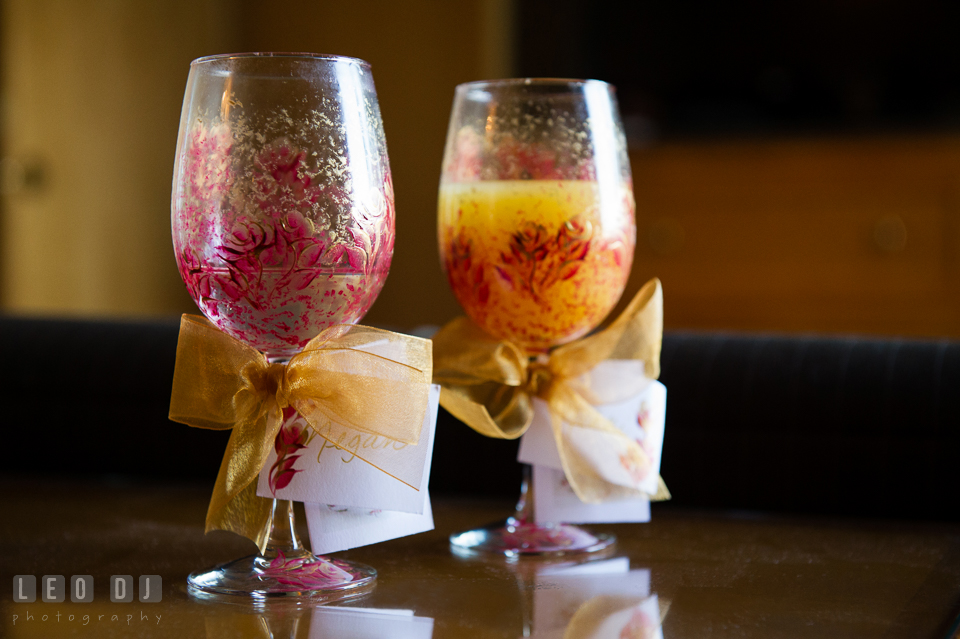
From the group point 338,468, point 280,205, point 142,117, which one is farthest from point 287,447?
point 142,117

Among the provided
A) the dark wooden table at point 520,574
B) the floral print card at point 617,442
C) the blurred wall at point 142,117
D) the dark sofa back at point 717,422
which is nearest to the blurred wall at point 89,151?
the blurred wall at point 142,117

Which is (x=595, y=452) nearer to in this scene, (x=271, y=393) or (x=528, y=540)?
(x=528, y=540)

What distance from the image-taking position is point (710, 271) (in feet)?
10.4

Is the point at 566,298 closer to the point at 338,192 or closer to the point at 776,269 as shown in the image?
the point at 338,192

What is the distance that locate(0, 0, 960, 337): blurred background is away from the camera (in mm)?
3018

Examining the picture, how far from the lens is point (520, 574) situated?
1.99ft

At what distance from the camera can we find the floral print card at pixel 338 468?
23.0 inches

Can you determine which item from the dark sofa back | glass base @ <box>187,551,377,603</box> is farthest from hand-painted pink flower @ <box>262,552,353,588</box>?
the dark sofa back

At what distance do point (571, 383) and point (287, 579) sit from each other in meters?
0.23

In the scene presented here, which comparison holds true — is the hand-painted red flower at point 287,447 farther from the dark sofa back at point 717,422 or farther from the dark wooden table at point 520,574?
the dark sofa back at point 717,422

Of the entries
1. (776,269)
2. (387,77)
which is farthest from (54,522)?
(387,77)

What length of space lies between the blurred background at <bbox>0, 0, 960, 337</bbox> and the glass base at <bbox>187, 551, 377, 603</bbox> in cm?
246

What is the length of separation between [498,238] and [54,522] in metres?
0.36

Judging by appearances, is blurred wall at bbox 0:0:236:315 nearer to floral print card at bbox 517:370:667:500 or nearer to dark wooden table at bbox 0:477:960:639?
dark wooden table at bbox 0:477:960:639
